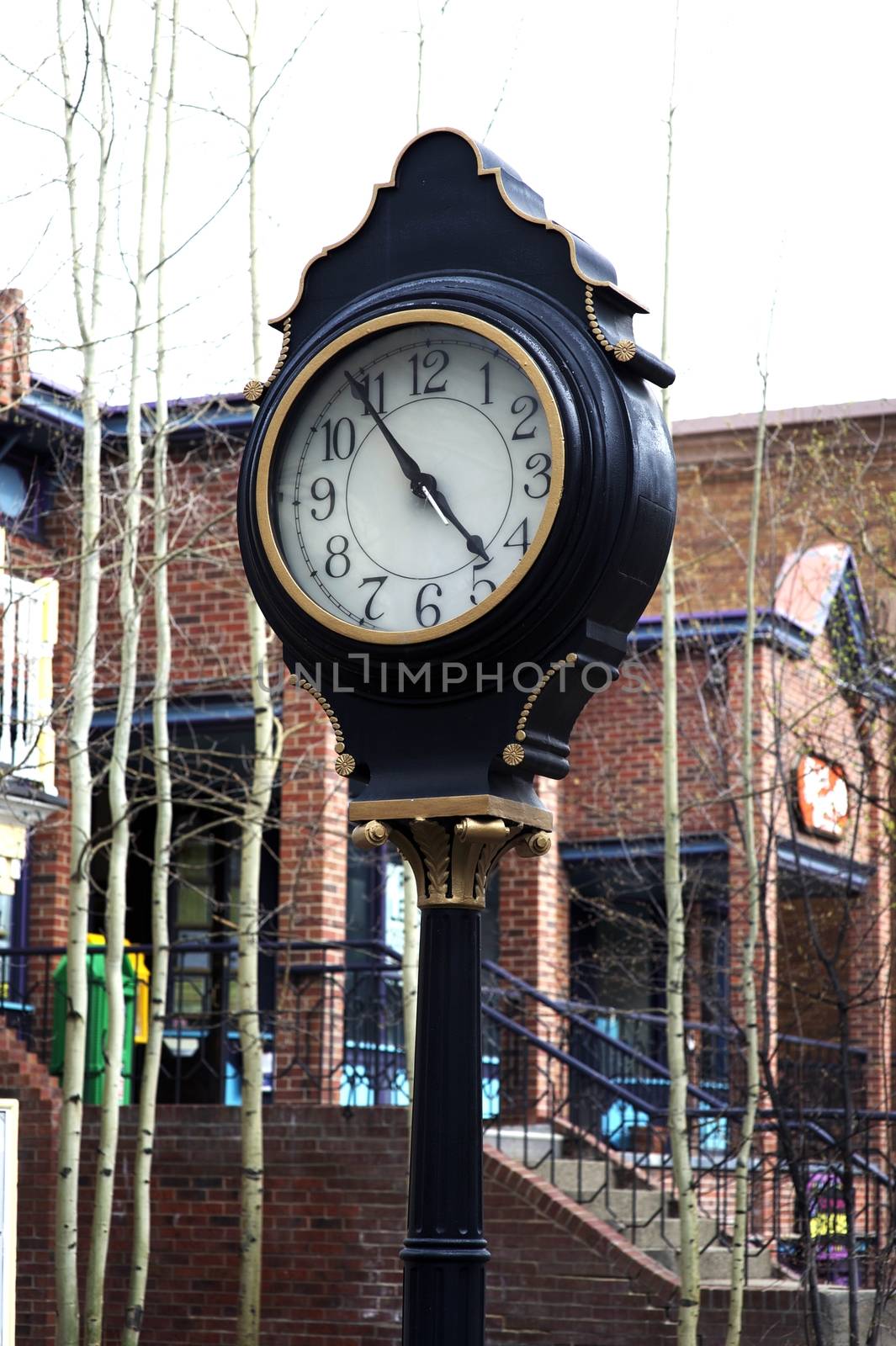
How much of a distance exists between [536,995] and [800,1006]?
500 centimetres

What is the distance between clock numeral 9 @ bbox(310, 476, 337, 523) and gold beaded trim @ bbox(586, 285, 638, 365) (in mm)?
554

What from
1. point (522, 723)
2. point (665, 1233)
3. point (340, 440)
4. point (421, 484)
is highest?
point (340, 440)

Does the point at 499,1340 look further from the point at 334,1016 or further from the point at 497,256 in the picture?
the point at 497,256

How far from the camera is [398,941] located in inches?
574

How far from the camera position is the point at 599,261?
3.29 metres

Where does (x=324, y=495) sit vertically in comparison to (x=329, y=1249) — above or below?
above

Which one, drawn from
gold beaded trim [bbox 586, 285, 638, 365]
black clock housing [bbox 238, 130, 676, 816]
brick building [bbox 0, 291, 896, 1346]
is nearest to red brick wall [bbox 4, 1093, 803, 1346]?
brick building [bbox 0, 291, 896, 1346]

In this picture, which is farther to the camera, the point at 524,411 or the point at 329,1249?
the point at 329,1249

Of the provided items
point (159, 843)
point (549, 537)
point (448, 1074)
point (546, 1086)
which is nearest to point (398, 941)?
point (546, 1086)

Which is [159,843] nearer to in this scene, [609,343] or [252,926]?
[252,926]

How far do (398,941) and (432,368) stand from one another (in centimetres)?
1157

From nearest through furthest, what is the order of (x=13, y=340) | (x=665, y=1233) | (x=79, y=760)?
1. (x=79, y=760)
2. (x=13, y=340)
3. (x=665, y=1233)

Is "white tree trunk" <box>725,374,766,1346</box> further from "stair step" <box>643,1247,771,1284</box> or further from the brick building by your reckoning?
"stair step" <box>643,1247,771,1284</box>

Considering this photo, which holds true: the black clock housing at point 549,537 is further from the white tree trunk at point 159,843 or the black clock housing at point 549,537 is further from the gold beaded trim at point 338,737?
the white tree trunk at point 159,843
